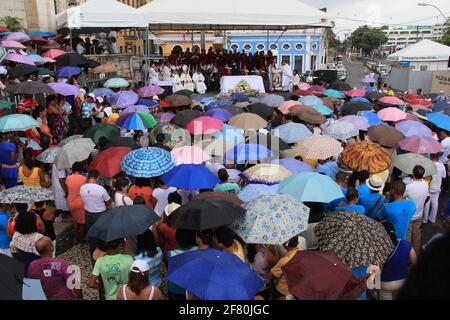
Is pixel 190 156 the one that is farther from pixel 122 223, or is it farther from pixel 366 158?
pixel 366 158

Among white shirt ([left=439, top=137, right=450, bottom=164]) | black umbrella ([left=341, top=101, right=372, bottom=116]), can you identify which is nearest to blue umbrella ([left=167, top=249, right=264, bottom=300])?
white shirt ([left=439, top=137, right=450, bottom=164])

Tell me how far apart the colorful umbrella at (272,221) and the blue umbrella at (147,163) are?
1.80 meters

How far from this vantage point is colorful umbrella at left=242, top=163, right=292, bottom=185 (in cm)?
594

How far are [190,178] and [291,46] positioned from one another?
55582 mm

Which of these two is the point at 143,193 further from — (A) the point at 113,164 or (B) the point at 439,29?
(B) the point at 439,29

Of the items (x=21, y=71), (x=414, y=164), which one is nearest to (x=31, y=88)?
(x=21, y=71)

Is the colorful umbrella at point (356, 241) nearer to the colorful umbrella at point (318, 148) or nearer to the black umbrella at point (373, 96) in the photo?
the colorful umbrella at point (318, 148)

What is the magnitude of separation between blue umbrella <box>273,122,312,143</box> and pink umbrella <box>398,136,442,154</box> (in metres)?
1.73

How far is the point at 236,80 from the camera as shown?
1789 cm

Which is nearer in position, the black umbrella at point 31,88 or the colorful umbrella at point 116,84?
the black umbrella at point 31,88

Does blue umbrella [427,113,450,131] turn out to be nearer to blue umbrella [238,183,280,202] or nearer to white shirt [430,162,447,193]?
white shirt [430,162,447,193]

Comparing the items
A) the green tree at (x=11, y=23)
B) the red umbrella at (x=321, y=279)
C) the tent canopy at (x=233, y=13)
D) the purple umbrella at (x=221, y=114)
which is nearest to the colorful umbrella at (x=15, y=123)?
the purple umbrella at (x=221, y=114)

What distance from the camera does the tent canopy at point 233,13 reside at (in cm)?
1742

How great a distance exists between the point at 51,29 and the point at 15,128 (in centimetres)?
1474
